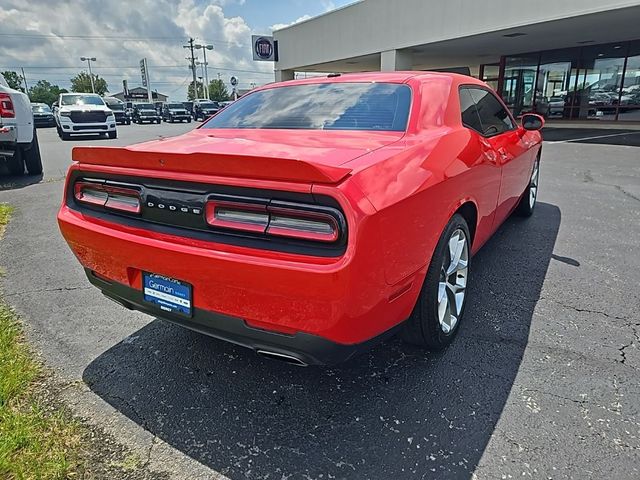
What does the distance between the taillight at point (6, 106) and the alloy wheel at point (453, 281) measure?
7561 millimetres

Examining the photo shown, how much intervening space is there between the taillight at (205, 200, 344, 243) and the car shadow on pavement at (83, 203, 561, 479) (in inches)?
37.0

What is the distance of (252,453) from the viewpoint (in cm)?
194

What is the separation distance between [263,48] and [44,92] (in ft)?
293

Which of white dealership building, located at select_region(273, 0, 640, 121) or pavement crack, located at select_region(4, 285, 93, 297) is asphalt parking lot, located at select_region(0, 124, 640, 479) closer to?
pavement crack, located at select_region(4, 285, 93, 297)

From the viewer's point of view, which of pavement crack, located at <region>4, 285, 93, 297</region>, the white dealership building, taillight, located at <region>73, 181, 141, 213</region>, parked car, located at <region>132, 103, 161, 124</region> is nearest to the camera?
taillight, located at <region>73, 181, 141, 213</region>

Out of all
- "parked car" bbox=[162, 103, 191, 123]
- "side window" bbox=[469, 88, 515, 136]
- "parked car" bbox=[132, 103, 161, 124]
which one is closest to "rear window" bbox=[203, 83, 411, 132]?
"side window" bbox=[469, 88, 515, 136]

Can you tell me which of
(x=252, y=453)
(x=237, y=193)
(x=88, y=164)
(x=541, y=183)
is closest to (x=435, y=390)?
(x=252, y=453)

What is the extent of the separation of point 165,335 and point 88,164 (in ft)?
3.79

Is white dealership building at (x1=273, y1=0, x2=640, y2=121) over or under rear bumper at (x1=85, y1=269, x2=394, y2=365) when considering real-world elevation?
over

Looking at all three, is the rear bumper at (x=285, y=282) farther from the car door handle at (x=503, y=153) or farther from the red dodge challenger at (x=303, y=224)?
the car door handle at (x=503, y=153)

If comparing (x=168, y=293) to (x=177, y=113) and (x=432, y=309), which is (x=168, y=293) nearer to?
(x=432, y=309)

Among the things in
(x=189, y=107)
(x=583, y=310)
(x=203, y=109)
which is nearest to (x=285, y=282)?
(x=583, y=310)

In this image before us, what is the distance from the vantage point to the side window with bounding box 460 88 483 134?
3066 millimetres

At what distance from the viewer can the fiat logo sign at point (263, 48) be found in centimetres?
2773
